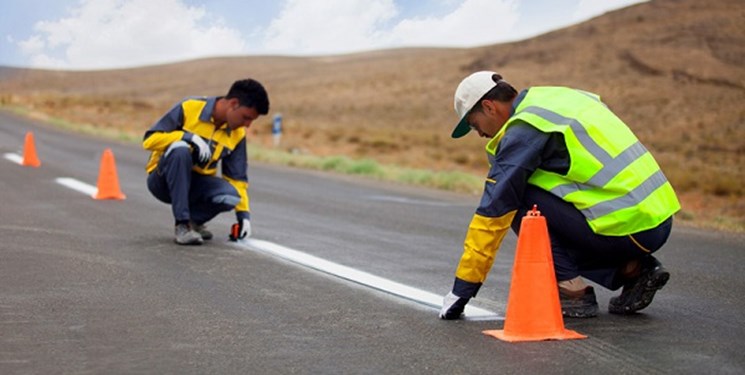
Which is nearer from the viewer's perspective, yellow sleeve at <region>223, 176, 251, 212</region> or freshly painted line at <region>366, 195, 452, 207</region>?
yellow sleeve at <region>223, 176, 251, 212</region>

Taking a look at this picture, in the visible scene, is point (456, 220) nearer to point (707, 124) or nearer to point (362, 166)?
point (362, 166)

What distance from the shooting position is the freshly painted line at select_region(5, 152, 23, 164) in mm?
20842

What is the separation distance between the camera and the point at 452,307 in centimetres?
575

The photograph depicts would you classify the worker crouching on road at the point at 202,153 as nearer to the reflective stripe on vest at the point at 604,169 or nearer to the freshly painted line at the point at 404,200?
the reflective stripe on vest at the point at 604,169

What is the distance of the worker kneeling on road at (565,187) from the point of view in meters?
5.60

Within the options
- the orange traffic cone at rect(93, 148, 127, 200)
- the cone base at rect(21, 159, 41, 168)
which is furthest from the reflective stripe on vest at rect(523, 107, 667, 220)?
the cone base at rect(21, 159, 41, 168)

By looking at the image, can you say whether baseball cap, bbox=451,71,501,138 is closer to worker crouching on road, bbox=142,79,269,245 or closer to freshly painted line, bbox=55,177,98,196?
worker crouching on road, bbox=142,79,269,245

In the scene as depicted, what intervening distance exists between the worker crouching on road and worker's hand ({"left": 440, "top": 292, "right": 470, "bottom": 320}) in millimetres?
3363

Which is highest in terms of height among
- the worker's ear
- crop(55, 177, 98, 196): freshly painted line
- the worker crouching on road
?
the worker's ear

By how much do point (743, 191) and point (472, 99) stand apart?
21.4m

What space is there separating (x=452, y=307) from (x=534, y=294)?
1.97ft

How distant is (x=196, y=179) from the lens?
370 inches

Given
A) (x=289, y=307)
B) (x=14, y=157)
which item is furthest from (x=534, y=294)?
(x=14, y=157)

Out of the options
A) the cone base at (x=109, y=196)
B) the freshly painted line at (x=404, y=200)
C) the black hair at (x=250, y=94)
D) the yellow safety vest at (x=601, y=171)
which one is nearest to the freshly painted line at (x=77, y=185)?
the cone base at (x=109, y=196)
